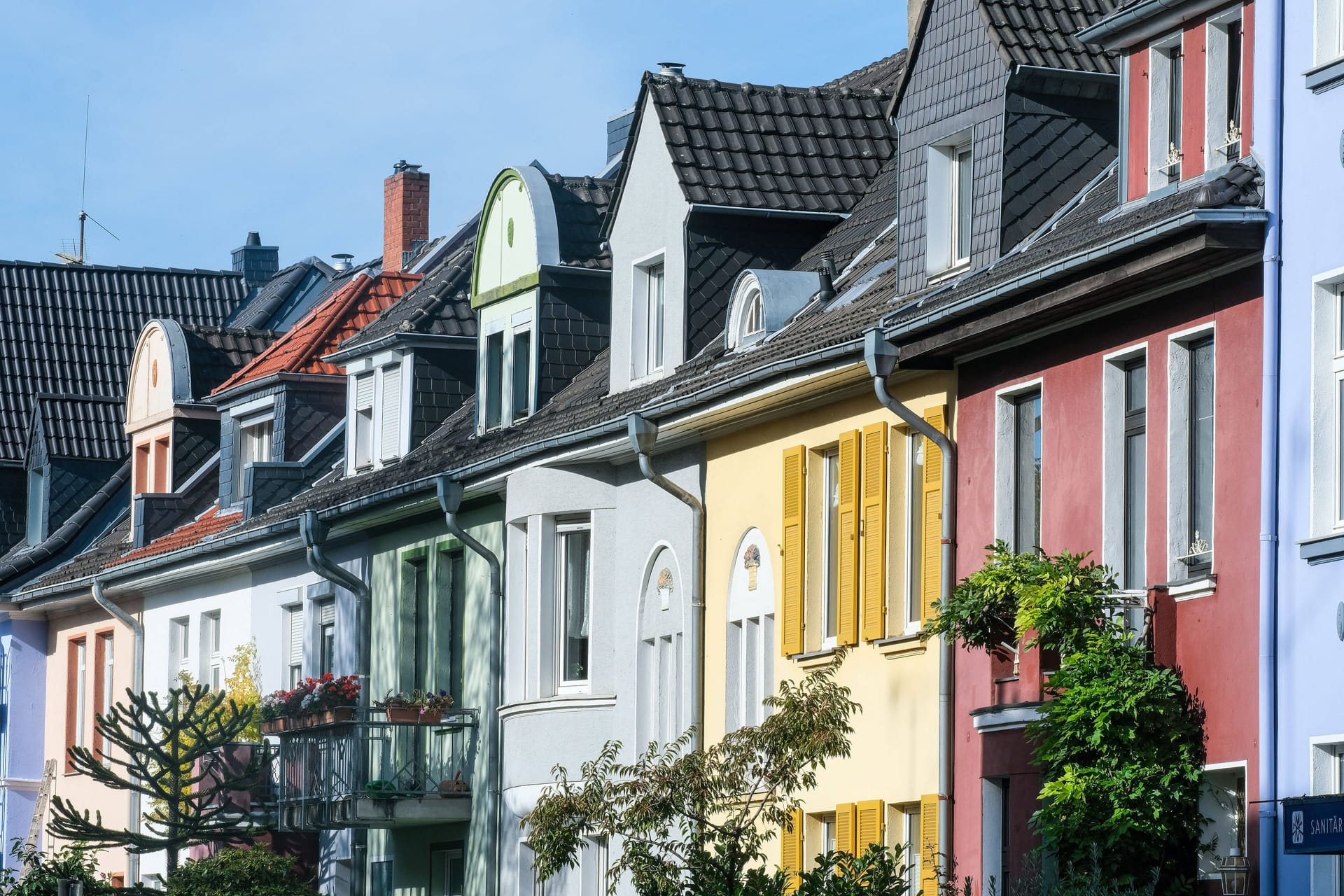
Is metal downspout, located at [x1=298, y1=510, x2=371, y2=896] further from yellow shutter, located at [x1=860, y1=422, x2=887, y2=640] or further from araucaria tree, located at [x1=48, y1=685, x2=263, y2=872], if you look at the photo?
yellow shutter, located at [x1=860, y1=422, x2=887, y2=640]

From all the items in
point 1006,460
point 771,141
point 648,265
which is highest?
point 771,141

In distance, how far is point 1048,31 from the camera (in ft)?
76.5

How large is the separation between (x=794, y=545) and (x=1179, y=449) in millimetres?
6330

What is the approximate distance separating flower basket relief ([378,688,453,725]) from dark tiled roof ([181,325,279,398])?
457 inches

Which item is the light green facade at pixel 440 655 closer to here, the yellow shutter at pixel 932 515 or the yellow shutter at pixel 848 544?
the yellow shutter at pixel 848 544

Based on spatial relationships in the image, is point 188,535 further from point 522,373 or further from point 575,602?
point 575,602

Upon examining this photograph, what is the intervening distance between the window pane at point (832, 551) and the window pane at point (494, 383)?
8761 millimetres

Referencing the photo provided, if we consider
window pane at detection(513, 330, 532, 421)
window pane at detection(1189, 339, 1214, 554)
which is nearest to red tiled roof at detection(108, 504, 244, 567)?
window pane at detection(513, 330, 532, 421)

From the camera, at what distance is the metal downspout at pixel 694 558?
26.1 meters

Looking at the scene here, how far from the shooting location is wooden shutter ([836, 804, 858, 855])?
904 inches

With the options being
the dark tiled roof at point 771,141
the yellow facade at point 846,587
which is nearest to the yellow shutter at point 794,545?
the yellow facade at point 846,587

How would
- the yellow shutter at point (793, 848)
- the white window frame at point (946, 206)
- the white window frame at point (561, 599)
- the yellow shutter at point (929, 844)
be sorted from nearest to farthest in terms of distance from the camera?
the yellow shutter at point (929, 844) → the white window frame at point (946, 206) → the yellow shutter at point (793, 848) → the white window frame at point (561, 599)

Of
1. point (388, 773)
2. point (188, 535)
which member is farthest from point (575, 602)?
point (188, 535)

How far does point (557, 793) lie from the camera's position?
22.5 metres
